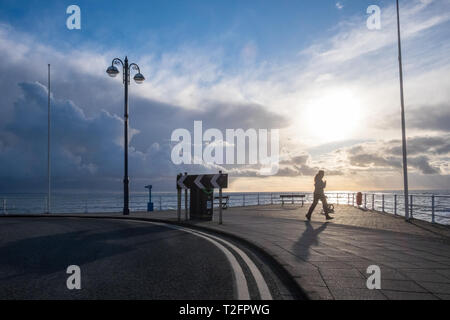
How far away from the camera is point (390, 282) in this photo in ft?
17.3

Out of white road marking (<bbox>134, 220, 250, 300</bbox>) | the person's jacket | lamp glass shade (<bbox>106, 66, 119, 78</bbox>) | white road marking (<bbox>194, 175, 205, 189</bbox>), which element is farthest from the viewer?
lamp glass shade (<bbox>106, 66, 119, 78</bbox>)

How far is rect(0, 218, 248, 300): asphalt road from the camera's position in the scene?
4909mm

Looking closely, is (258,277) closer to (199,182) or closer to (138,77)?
(199,182)

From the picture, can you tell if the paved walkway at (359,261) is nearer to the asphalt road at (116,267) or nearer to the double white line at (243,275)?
the double white line at (243,275)

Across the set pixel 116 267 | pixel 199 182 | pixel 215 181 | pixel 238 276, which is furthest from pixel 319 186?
pixel 116 267

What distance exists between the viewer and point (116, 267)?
6.44m

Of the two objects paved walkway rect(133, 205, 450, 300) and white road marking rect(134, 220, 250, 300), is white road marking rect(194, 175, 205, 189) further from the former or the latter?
white road marking rect(134, 220, 250, 300)

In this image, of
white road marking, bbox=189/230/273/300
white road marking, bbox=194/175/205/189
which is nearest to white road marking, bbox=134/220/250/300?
white road marking, bbox=189/230/273/300

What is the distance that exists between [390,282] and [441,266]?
1812 mm

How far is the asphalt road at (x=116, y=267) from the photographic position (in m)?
4.91

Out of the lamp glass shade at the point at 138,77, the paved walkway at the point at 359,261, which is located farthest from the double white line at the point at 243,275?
the lamp glass shade at the point at 138,77

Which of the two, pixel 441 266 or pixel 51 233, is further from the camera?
pixel 51 233
